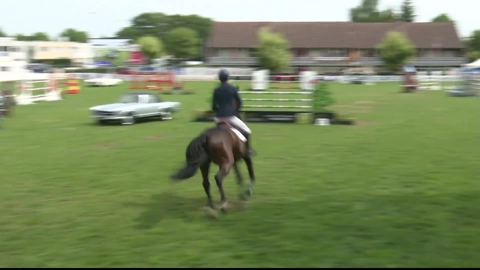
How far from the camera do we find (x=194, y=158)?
274 inches

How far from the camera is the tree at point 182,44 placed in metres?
92.6

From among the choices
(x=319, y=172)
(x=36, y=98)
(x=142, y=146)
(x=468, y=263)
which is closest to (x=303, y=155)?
(x=319, y=172)

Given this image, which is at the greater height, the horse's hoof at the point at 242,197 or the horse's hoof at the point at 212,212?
the horse's hoof at the point at 212,212

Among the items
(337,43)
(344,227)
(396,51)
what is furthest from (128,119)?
(337,43)

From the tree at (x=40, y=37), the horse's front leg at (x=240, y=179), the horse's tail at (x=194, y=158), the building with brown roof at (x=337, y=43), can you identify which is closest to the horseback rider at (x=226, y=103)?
the horse's front leg at (x=240, y=179)

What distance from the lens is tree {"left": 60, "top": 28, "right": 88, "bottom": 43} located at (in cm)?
15812

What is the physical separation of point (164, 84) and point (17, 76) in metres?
10.8

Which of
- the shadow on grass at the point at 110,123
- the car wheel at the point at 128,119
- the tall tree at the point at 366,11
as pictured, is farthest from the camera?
the tall tree at the point at 366,11

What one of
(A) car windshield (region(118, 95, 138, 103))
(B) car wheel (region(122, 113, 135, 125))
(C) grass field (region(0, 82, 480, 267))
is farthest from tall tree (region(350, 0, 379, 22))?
(C) grass field (region(0, 82, 480, 267))

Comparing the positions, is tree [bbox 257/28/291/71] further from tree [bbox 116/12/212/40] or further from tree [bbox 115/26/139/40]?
tree [bbox 115/26/139/40]

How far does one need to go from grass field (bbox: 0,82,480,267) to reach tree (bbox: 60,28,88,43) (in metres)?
153

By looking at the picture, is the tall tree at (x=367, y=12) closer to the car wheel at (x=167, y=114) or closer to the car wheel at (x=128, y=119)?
the car wheel at (x=167, y=114)

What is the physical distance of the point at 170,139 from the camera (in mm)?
14953

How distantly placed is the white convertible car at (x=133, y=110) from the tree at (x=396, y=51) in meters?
50.9
